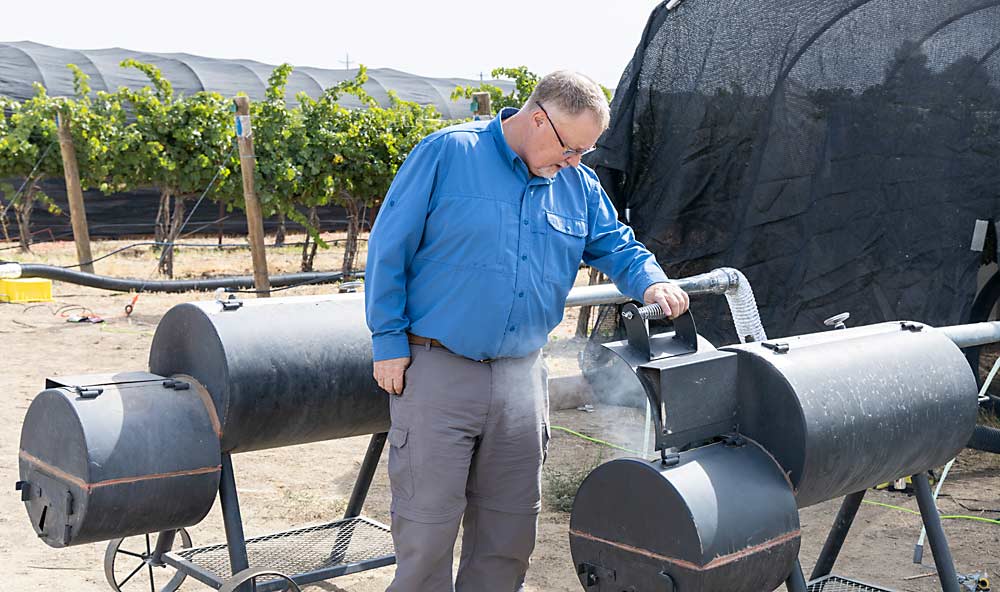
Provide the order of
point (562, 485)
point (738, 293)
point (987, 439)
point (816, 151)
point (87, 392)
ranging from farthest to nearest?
point (816, 151), point (562, 485), point (987, 439), point (738, 293), point (87, 392)

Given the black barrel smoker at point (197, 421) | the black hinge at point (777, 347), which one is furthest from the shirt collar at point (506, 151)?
the black barrel smoker at point (197, 421)

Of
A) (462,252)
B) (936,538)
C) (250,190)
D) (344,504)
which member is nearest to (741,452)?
(462,252)

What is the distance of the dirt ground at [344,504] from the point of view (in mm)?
3561

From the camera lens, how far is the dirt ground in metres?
3.56

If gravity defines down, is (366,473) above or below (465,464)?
below

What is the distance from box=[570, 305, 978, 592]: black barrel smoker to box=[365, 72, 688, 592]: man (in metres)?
0.24

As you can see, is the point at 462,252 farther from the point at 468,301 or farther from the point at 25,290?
the point at 25,290

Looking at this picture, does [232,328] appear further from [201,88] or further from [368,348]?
[201,88]

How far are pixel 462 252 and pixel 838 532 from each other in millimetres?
1496

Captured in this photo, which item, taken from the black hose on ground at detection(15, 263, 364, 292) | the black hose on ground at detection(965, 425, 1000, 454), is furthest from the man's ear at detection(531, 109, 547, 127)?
the black hose on ground at detection(15, 263, 364, 292)

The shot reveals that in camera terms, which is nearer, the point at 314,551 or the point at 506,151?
the point at 506,151

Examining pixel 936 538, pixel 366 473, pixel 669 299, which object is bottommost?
pixel 366 473

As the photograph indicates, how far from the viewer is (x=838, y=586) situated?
10.3 feet

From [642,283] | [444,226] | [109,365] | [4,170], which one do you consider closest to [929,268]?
[642,283]
